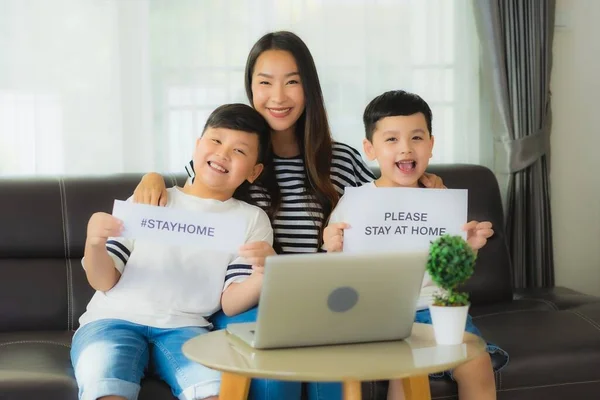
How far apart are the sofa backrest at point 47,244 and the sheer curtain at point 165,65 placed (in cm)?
41

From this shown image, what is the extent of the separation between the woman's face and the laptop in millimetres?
852

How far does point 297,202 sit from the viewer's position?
240cm

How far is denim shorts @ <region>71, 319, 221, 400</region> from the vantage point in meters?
1.86

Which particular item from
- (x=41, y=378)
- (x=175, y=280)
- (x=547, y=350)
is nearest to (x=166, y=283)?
(x=175, y=280)

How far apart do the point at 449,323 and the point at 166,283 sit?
0.77 m

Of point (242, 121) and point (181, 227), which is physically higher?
point (242, 121)

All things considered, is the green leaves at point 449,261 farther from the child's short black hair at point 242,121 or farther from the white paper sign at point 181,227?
the child's short black hair at point 242,121

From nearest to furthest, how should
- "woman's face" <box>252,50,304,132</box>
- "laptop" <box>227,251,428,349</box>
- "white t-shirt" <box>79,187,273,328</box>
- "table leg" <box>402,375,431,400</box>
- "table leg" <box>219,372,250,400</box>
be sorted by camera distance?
"laptop" <box>227,251,428,349</box> < "table leg" <box>219,372,250,400</box> < "table leg" <box>402,375,431,400</box> < "white t-shirt" <box>79,187,273,328</box> < "woman's face" <box>252,50,304,132</box>

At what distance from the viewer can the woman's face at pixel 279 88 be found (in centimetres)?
234

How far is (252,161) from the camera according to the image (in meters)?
2.18

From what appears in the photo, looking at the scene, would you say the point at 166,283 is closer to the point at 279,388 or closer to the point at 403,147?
the point at 279,388

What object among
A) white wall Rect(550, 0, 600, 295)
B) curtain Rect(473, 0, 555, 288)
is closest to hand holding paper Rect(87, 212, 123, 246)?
curtain Rect(473, 0, 555, 288)

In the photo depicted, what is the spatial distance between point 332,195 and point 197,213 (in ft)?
1.96

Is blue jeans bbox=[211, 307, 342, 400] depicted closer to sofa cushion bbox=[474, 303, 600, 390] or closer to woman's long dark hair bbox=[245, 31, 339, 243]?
woman's long dark hair bbox=[245, 31, 339, 243]
